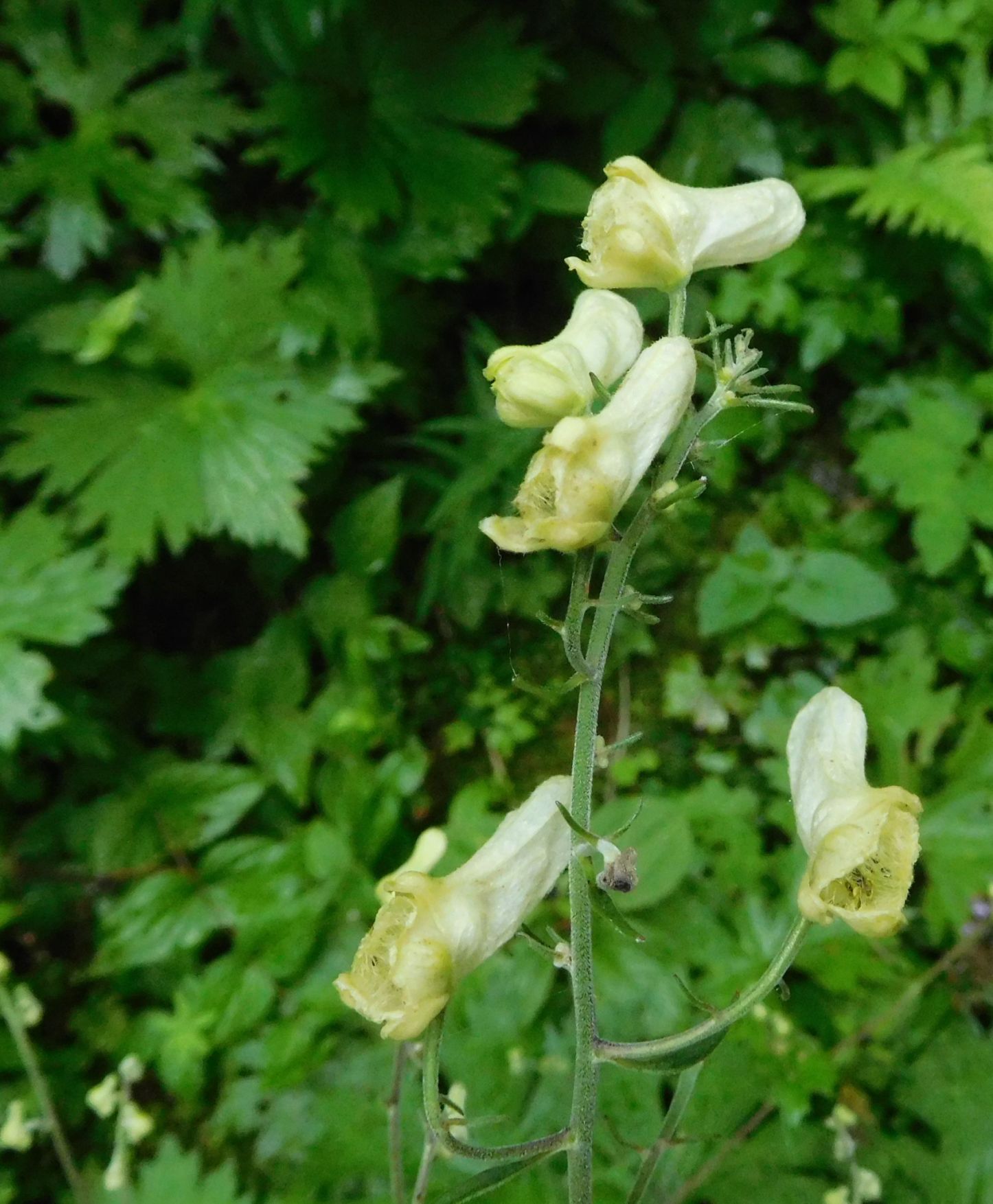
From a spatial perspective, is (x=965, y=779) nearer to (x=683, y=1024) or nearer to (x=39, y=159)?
(x=683, y=1024)

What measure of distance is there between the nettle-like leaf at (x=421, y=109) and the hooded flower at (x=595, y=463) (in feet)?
3.81

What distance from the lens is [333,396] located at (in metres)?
1.54

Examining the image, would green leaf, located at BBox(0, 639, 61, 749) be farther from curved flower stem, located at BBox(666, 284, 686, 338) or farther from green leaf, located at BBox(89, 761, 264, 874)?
curved flower stem, located at BBox(666, 284, 686, 338)

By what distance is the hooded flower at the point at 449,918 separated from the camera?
537 mm

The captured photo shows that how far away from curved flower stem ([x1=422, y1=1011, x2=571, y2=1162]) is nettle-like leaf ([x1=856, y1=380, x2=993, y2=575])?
1301mm

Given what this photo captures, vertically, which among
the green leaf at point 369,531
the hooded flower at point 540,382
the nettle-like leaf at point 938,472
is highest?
the hooded flower at point 540,382

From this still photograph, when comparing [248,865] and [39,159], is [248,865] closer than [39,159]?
Yes

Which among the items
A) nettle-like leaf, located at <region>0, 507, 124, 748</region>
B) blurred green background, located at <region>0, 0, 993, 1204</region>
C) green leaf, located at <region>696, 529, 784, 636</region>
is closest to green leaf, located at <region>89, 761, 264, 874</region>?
blurred green background, located at <region>0, 0, 993, 1204</region>

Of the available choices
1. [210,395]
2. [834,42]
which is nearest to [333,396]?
[210,395]

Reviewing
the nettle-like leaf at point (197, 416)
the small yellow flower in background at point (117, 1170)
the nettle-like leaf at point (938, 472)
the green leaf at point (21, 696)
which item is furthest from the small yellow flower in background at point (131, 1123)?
the nettle-like leaf at point (938, 472)

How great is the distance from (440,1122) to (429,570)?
4.09 feet

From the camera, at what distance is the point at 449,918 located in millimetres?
570

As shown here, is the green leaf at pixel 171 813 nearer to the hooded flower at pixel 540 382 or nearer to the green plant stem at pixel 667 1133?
the green plant stem at pixel 667 1133

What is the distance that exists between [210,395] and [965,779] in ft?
4.46
